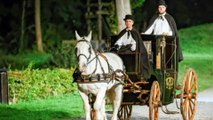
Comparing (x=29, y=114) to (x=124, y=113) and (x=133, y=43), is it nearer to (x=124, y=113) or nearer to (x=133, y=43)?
(x=124, y=113)

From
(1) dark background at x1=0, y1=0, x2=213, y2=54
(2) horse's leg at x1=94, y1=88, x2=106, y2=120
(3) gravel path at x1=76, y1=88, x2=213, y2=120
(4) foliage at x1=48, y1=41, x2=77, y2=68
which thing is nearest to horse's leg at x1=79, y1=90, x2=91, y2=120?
(2) horse's leg at x1=94, y1=88, x2=106, y2=120

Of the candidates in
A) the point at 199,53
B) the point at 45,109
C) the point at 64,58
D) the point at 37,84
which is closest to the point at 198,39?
the point at 199,53

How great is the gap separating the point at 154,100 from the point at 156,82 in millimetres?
359

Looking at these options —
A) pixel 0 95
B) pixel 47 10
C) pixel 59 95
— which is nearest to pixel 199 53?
pixel 47 10

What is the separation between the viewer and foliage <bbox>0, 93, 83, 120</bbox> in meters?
12.4

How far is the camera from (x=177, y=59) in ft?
38.7

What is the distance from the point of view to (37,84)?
621 inches

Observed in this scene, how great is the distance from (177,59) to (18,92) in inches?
210

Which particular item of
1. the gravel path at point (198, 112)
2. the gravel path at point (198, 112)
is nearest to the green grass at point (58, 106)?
the gravel path at point (198, 112)

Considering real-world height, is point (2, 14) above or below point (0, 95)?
above

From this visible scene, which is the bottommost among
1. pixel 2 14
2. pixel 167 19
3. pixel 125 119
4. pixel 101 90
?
pixel 125 119

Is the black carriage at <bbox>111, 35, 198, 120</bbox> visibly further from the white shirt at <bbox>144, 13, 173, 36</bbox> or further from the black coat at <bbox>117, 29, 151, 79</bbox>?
the white shirt at <bbox>144, 13, 173, 36</bbox>

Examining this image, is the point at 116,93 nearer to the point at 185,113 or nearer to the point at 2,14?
the point at 185,113

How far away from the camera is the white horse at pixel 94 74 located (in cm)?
923
